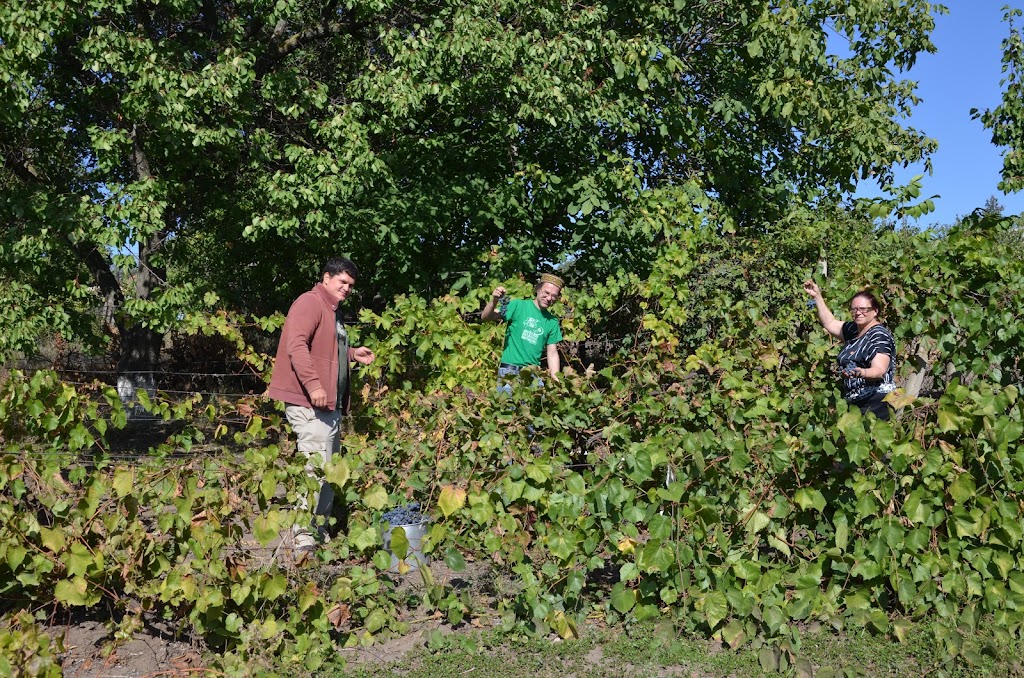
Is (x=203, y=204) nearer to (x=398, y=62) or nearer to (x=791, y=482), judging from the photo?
(x=398, y=62)

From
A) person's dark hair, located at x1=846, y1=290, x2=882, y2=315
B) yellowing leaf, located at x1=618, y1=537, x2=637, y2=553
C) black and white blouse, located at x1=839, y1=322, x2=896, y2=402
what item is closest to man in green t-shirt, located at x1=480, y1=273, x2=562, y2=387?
black and white blouse, located at x1=839, y1=322, x2=896, y2=402

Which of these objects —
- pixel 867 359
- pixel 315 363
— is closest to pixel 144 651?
pixel 315 363

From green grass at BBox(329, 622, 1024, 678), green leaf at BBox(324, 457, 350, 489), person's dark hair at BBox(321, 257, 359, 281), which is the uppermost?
person's dark hair at BBox(321, 257, 359, 281)

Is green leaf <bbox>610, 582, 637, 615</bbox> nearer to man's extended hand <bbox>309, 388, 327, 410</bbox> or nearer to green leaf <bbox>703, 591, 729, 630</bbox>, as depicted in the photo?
green leaf <bbox>703, 591, 729, 630</bbox>

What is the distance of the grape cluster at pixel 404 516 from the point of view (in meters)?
3.93

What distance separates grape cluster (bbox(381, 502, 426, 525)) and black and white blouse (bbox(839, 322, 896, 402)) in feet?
7.50

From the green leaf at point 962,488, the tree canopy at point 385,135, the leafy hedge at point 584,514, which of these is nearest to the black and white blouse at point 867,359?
the leafy hedge at point 584,514

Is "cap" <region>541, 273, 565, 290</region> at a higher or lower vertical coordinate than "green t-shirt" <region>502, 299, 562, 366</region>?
higher

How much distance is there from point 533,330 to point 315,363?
60.8 inches

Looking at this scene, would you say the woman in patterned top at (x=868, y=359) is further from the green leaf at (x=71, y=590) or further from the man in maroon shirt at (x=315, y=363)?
the green leaf at (x=71, y=590)

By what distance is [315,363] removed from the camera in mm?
4590

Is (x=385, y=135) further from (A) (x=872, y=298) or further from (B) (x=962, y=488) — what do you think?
(B) (x=962, y=488)

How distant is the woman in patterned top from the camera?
4.43 m

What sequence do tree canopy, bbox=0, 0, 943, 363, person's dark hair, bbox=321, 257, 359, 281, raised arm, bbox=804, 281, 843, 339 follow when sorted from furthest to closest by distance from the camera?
tree canopy, bbox=0, 0, 943, 363, raised arm, bbox=804, 281, 843, 339, person's dark hair, bbox=321, 257, 359, 281
